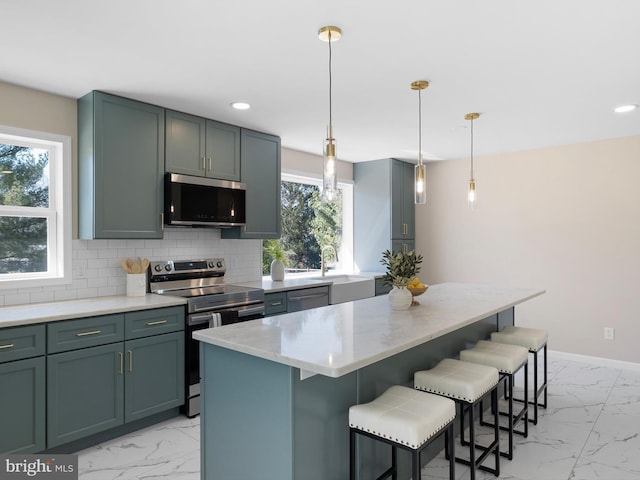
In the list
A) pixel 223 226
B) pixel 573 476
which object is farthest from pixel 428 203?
pixel 573 476

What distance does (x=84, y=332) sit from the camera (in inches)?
109

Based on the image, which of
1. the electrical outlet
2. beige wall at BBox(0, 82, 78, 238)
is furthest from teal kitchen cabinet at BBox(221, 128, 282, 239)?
the electrical outlet

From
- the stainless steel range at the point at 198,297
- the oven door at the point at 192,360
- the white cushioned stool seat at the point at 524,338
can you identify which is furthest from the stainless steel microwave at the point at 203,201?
the white cushioned stool seat at the point at 524,338

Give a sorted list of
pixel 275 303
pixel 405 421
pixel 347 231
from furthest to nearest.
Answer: pixel 347 231 < pixel 275 303 < pixel 405 421

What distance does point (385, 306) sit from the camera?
292 cm

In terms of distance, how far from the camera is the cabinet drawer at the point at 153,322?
2.99m

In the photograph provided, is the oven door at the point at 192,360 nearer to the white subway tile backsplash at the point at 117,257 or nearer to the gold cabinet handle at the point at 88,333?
the gold cabinet handle at the point at 88,333

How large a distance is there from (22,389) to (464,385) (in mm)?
2463

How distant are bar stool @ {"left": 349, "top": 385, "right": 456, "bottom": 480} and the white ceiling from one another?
182 cm

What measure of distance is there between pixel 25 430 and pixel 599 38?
390cm

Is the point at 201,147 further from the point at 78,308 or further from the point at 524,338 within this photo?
the point at 524,338

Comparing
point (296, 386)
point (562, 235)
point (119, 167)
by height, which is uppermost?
point (119, 167)

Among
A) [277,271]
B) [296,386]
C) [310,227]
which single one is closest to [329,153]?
[296,386]

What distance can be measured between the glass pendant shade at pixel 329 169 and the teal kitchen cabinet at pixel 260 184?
1.99m
